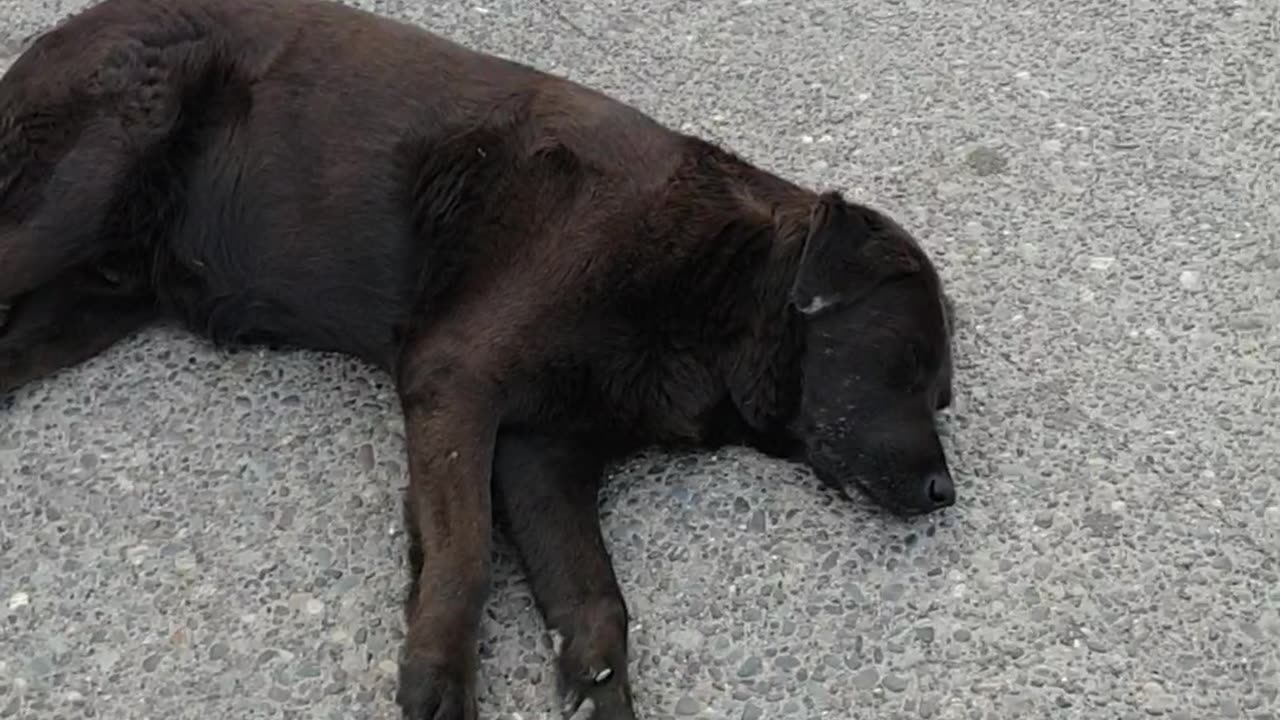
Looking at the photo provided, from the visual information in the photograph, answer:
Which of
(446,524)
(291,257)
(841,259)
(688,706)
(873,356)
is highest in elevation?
(841,259)

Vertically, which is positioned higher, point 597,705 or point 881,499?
point 881,499

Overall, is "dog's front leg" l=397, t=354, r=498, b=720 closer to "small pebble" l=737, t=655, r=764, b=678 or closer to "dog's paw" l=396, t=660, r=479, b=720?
"dog's paw" l=396, t=660, r=479, b=720

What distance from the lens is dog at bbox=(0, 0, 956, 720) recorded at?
3.23 meters

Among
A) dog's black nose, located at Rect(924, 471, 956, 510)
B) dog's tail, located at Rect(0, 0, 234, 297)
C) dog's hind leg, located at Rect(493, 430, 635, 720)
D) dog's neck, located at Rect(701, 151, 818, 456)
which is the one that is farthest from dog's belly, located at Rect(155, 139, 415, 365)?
dog's black nose, located at Rect(924, 471, 956, 510)

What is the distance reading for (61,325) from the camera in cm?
359

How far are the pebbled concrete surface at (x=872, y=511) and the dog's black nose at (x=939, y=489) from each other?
0.15 m

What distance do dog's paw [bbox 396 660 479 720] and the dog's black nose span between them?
3.39 ft

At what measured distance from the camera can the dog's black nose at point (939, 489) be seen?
3.24 meters

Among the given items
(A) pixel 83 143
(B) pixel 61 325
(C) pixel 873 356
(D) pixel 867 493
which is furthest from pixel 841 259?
(B) pixel 61 325

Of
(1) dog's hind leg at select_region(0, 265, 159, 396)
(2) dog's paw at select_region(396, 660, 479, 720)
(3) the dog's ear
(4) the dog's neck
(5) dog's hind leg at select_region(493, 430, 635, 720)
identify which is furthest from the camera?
(1) dog's hind leg at select_region(0, 265, 159, 396)

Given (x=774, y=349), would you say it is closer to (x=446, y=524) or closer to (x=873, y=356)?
(x=873, y=356)

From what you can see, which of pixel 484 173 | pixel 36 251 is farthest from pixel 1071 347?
pixel 36 251

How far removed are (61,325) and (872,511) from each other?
1909 mm

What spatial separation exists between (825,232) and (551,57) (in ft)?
5.09
